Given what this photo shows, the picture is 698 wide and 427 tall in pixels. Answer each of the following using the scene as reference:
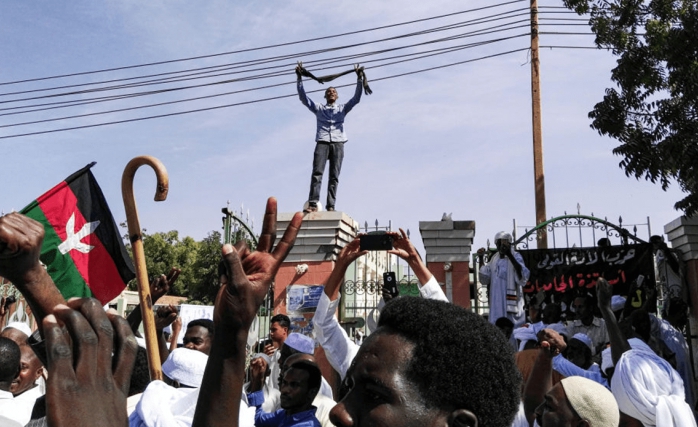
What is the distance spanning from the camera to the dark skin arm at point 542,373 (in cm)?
373

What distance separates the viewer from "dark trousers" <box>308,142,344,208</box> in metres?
10.6

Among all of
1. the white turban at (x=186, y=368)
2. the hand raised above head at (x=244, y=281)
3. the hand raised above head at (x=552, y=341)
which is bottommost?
the white turban at (x=186, y=368)

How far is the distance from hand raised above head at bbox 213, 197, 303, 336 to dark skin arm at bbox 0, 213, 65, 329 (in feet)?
1.33

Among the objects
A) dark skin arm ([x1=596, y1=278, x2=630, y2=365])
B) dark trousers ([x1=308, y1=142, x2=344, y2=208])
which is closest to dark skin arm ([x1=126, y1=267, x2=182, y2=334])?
dark skin arm ([x1=596, y1=278, x2=630, y2=365])

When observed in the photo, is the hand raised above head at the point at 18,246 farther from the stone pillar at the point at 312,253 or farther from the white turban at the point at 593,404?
the stone pillar at the point at 312,253

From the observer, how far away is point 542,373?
3.81 meters

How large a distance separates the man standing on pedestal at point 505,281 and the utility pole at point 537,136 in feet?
5.76

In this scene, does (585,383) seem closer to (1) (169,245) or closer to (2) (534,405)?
(2) (534,405)

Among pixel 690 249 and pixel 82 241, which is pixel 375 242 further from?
pixel 690 249

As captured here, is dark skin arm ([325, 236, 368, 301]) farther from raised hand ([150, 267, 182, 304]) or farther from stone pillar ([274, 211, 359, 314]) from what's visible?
stone pillar ([274, 211, 359, 314])

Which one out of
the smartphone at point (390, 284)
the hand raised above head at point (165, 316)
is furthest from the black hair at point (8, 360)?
the smartphone at point (390, 284)

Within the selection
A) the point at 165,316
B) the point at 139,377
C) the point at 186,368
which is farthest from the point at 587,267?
the point at 139,377

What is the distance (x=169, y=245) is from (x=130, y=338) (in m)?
41.4

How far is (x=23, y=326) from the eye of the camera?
17.7 ft
